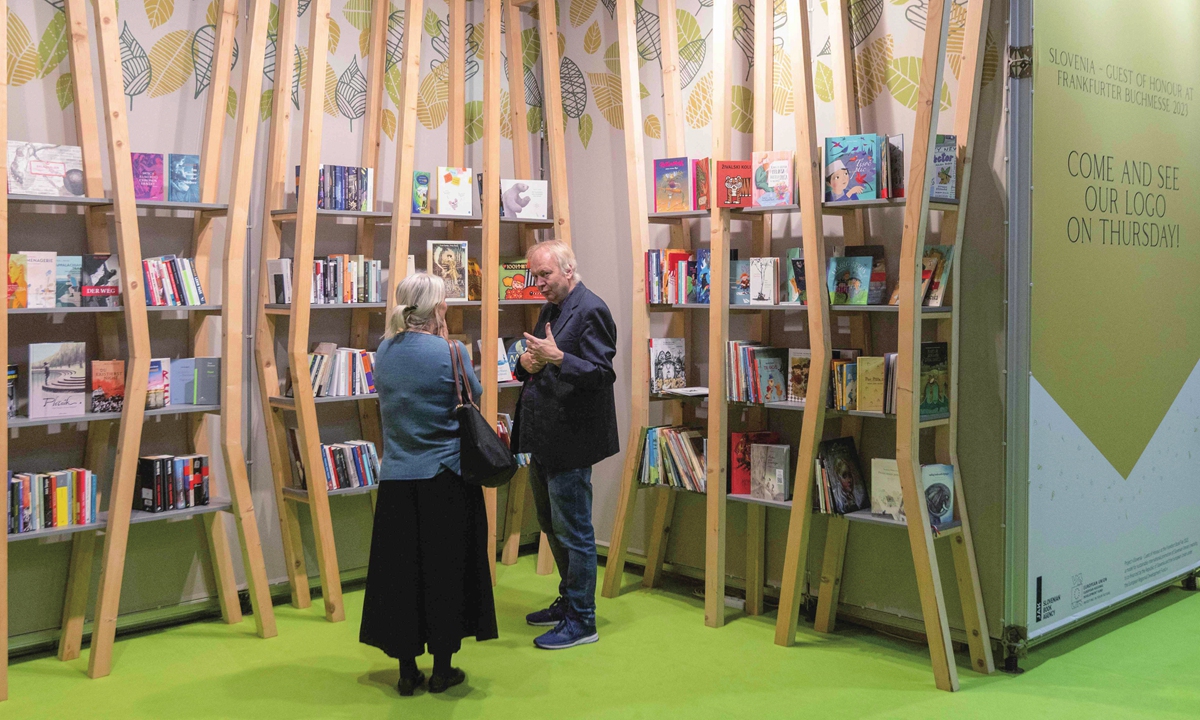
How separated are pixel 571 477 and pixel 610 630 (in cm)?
87

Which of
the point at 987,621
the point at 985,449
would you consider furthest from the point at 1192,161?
the point at 987,621

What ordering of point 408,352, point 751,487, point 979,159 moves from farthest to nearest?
point 751,487 → point 979,159 → point 408,352

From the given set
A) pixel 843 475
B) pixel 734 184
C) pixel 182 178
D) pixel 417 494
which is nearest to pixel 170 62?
pixel 182 178

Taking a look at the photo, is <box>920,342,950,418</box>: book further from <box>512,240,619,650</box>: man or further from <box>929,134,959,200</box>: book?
<box>512,240,619,650</box>: man

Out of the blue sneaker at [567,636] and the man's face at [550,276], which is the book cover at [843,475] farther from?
the man's face at [550,276]

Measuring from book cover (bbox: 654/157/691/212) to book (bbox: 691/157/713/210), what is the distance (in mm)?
63

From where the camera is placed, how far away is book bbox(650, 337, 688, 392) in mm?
5555

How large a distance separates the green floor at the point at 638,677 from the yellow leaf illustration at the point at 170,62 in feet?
8.69

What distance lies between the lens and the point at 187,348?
5172 millimetres

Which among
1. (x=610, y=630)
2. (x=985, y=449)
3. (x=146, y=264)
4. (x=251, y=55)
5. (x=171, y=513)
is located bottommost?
(x=610, y=630)

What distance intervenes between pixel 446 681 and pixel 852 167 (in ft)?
9.05

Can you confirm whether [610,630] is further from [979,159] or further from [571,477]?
[979,159]

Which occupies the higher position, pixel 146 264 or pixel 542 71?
pixel 542 71

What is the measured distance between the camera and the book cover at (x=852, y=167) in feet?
14.7
